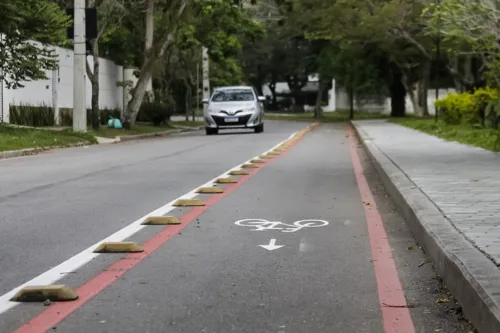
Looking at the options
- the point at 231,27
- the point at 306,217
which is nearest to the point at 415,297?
the point at 306,217

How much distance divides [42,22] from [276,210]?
653 inches

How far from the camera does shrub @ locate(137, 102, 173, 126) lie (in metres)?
41.6

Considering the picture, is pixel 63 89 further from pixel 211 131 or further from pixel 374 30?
pixel 374 30

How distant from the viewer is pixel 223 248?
8.00m

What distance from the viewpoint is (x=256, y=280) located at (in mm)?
6617

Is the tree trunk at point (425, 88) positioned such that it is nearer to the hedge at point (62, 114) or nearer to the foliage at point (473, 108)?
the foliage at point (473, 108)

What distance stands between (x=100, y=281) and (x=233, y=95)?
98.9 feet

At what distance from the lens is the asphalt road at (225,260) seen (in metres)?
5.48

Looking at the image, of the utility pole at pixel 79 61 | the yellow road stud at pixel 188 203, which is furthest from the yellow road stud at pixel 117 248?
the utility pole at pixel 79 61

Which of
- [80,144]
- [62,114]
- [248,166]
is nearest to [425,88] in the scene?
[62,114]

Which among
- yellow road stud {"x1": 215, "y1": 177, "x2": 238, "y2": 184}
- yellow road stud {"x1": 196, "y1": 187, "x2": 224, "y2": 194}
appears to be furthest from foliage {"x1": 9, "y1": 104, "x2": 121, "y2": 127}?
yellow road stud {"x1": 196, "y1": 187, "x2": 224, "y2": 194}

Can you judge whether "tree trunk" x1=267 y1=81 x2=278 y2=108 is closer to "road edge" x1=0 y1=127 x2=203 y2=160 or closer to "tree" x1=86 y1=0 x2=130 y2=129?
"road edge" x1=0 y1=127 x2=203 y2=160

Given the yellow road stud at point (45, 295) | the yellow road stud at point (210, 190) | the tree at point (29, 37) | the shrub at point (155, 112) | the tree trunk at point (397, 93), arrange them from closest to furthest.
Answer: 1. the yellow road stud at point (45, 295)
2. the yellow road stud at point (210, 190)
3. the tree at point (29, 37)
4. the shrub at point (155, 112)
5. the tree trunk at point (397, 93)

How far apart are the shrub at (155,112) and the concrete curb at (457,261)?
31.2m
